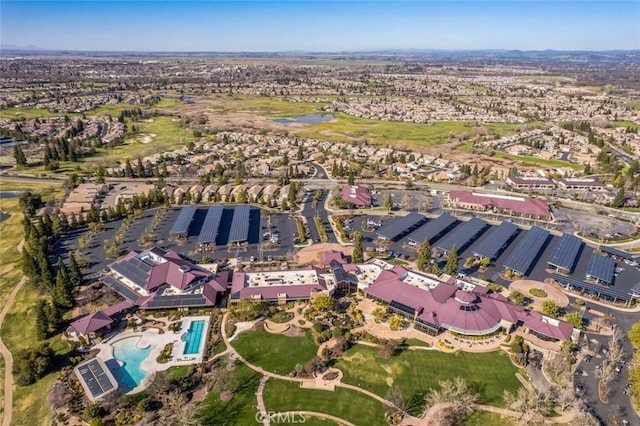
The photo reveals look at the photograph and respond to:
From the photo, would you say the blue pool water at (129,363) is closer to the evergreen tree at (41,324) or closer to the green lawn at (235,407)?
the green lawn at (235,407)

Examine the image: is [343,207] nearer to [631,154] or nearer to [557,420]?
[557,420]

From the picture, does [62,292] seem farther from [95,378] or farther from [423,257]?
[423,257]

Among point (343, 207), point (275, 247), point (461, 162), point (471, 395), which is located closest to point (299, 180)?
point (343, 207)

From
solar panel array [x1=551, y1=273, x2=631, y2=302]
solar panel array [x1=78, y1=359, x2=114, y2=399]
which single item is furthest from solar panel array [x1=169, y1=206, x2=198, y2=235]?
solar panel array [x1=551, y1=273, x2=631, y2=302]

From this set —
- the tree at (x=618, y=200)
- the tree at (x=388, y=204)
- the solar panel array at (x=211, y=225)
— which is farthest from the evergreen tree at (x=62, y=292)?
the tree at (x=618, y=200)

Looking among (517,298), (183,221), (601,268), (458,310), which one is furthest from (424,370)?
(183,221)
